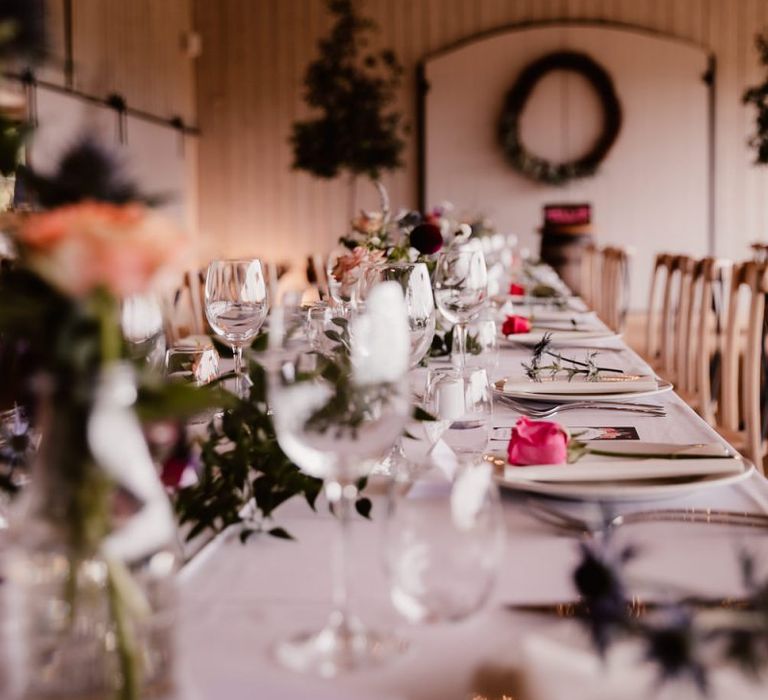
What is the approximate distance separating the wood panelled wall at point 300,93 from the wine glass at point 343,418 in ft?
28.6

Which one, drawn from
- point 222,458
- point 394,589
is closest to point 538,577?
point 394,589

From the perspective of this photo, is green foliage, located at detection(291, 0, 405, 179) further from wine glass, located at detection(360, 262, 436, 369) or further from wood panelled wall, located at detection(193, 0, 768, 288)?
wine glass, located at detection(360, 262, 436, 369)

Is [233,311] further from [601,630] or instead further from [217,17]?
[217,17]

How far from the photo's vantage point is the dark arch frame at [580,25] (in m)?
9.14

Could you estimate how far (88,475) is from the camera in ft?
2.00

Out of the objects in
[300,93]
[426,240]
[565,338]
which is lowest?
[565,338]

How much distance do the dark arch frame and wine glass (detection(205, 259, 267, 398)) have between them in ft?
25.6

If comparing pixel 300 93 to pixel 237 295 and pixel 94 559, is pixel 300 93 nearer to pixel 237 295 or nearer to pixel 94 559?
pixel 237 295

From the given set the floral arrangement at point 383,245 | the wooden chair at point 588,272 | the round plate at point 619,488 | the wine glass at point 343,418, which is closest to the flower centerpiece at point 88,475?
the wine glass at point 343,418

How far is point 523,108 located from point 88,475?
8962mm

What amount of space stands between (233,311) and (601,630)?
1134 mm

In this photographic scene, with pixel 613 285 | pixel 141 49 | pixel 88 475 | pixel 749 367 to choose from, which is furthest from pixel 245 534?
pixel 141 49

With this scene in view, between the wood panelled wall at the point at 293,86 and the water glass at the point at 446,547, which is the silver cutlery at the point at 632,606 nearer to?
the water glass at the point at 446,547

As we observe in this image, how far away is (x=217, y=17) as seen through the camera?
9602 millimetres
